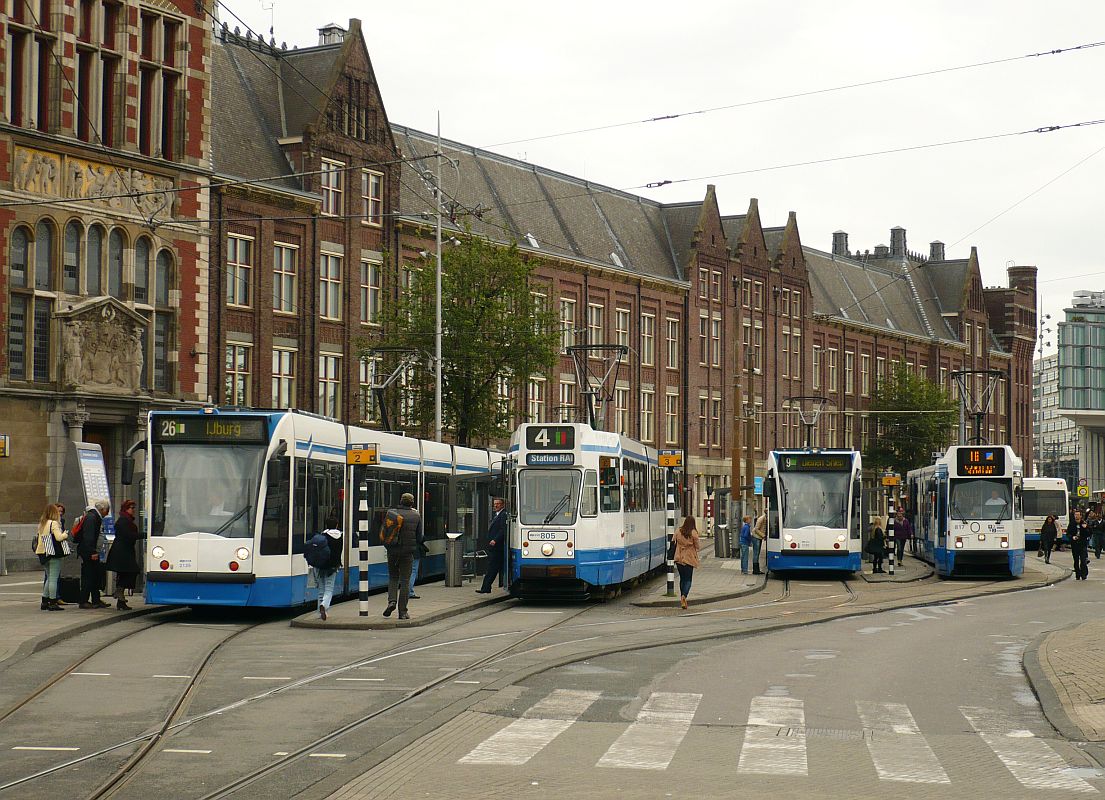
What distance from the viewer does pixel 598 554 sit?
1054 inches

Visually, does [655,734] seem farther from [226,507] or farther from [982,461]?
[982,461]

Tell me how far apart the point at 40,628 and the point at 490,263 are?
28152mm

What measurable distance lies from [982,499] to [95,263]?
22727 millimetres

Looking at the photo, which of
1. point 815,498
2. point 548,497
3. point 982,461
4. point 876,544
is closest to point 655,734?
point 548,497

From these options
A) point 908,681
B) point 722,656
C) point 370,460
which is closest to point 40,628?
point 370,460

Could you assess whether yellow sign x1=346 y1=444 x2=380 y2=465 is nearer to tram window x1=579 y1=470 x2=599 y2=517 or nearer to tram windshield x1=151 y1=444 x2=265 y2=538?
tram windshield x1=151 y1=444 x2=265 y2=538

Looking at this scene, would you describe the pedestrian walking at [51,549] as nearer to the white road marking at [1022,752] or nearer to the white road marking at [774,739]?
the white road marking at [774,739]

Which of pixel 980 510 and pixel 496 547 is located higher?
pixel 980 510

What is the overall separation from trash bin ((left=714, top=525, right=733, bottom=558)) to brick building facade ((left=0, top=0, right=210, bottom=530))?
50.6 ft

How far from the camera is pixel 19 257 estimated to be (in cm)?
3862

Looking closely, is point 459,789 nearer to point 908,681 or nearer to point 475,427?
point 908,681

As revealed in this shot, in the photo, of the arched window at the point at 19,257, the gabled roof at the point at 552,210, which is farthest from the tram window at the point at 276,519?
the gabled roof at the point at 552,210

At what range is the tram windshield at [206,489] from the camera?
73.5 feet

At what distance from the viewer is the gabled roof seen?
62.7 meters
